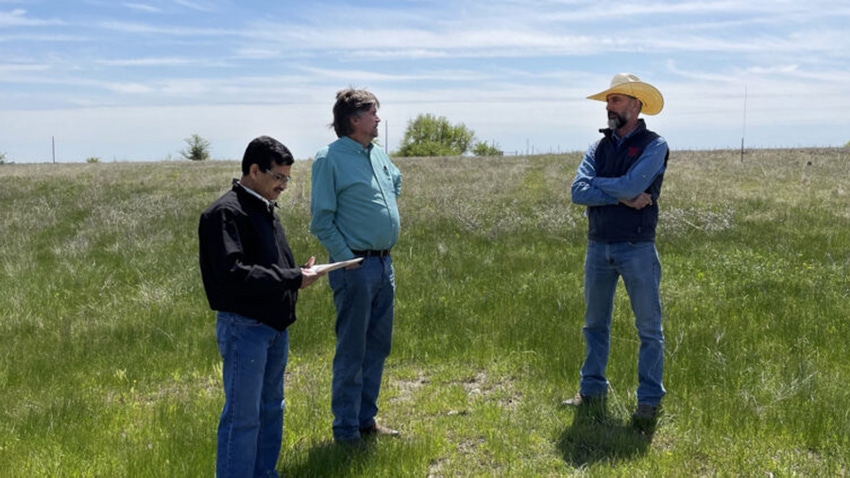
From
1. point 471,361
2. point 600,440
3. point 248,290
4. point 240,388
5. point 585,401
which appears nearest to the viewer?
point 248,290

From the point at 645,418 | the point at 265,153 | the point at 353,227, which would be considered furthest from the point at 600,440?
the point at 265,153

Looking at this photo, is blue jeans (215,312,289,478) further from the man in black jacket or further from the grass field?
the grass field

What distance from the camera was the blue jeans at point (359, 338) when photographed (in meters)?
4.57

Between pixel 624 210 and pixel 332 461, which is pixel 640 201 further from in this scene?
pixel 332 461

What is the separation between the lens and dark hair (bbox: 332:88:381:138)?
450 cm

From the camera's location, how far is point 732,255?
432 inches

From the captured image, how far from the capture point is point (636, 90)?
516 centimetres

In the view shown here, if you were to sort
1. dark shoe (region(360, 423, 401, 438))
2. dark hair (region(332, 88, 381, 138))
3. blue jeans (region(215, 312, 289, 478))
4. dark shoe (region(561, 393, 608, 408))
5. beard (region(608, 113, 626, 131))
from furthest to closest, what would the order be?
dark shoe (region(561, 393, 608, 408)) < beard (region(608, 113, 626, 131)) < dark shoe (region(360, 423, 401, 438)) < dark hair (region(332, 88, 381, 138)) < blue jeans (region(215, 312, 289, 478))

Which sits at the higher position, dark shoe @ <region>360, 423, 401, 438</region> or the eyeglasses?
the eyeglasses

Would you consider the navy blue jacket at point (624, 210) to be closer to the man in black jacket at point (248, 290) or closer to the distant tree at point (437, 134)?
the man in black jacket at point (248, 290)

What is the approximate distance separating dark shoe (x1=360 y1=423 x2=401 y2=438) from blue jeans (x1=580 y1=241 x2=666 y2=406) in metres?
1.86

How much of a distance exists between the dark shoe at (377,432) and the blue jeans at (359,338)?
4 cm

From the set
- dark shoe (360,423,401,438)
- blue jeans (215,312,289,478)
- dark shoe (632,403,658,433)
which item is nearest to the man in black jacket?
blue jeans (215,312,289,478)

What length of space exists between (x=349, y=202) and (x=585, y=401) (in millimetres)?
2591
